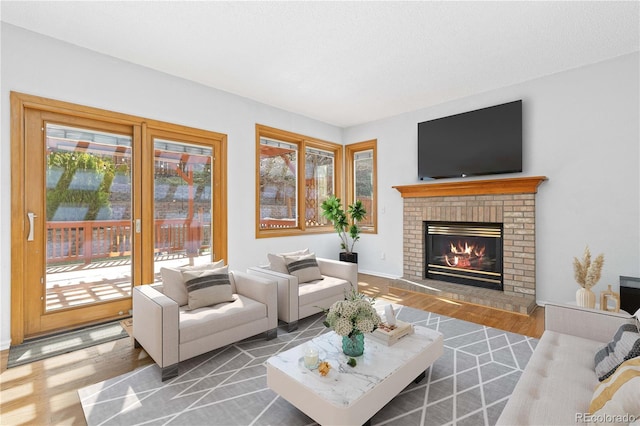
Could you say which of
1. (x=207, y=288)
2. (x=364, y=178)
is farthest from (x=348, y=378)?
(x=364, y=178)

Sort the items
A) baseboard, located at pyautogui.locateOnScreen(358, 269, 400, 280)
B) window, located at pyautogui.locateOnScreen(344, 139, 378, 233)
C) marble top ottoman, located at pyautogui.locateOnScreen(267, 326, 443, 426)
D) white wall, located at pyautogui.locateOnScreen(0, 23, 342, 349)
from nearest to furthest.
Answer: marble top ottoman, located at pyautogui.locateOnScreen(267, 326, 443, 426) < white wall, located at pyautogui.locateOnScreen(0, 23, 342, 349) < baseboard, located at pyautogui.locateOnScreen(358, 269, 400, 280) < window, located at pyautogui.locateOnScreen(344, 139, 378, 233)

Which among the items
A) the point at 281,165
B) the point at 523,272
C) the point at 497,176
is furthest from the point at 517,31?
the point at 281,165

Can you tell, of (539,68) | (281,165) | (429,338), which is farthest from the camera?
(281,165)

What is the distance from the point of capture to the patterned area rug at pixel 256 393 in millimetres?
1813

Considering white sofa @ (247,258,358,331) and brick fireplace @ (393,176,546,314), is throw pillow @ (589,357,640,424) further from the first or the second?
brick fireplace @ (393,176,546,314)

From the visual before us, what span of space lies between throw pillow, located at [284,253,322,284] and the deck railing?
4.69 feet

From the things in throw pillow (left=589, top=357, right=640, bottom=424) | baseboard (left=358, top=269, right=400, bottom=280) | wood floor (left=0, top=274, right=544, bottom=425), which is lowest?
wood floor (left=0, top=274, right=544, bottom=425)

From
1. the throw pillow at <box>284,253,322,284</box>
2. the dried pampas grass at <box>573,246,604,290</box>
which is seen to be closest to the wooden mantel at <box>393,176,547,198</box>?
the dried pampas grass at <box>573,246,604,290</box>

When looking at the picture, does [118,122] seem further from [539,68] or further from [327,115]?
[539,68]

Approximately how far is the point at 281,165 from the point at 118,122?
243cm

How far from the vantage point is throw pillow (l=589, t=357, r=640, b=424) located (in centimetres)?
111

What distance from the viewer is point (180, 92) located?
3.84m

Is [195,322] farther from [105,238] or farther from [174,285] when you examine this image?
[105,238]

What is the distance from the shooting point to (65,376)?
7.48 ft
